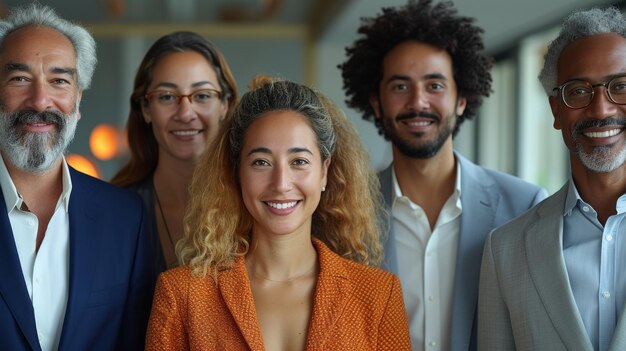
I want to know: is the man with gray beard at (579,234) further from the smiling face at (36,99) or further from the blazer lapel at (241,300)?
the smiling face at (36,99)

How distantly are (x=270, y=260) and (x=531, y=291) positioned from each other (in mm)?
864

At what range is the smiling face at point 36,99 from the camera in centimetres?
271

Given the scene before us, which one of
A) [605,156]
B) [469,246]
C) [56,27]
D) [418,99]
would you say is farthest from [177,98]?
[605,156]

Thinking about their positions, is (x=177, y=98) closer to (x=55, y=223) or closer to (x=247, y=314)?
(x=55, y=223)

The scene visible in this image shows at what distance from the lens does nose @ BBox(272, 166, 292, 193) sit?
8.39 ft

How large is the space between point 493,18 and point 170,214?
5139 millimetres

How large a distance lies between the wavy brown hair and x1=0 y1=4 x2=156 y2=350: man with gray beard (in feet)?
1.86

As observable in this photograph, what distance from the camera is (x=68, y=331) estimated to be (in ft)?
8.55

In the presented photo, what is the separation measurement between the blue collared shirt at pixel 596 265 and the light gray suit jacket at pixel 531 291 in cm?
4

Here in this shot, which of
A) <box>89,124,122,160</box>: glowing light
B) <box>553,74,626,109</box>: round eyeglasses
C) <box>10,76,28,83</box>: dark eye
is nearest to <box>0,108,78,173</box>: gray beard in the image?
<box>10,76,28,83</box>: dark eye

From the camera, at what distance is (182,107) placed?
3391 millimetres

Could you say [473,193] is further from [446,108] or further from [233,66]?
[233,66]

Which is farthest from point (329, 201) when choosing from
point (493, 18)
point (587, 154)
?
point (493, 18)

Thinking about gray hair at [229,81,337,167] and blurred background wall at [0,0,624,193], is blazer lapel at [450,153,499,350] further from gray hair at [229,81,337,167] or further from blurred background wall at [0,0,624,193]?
blurred background wall at [0,0,624,193]
